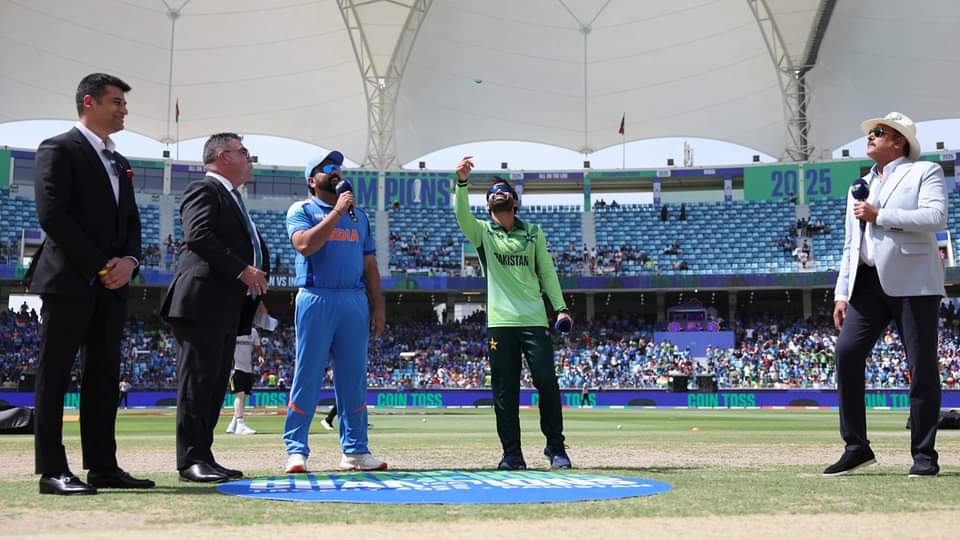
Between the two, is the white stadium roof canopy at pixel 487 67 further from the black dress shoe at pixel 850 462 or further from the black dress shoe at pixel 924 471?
the black dress shoe at pixel 924 471

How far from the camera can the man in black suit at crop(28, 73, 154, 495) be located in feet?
16.5

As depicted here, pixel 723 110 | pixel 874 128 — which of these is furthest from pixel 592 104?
pixel 874 128

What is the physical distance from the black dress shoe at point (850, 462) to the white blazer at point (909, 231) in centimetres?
100

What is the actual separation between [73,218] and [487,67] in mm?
39954

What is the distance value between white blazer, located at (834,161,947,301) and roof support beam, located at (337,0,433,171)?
116 feet

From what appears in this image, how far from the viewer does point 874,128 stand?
6.43m

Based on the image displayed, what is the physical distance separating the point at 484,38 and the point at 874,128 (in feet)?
122

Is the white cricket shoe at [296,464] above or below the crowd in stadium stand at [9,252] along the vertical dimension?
below

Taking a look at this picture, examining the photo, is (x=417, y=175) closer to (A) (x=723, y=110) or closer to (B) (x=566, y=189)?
(B) (x=566, y=189)

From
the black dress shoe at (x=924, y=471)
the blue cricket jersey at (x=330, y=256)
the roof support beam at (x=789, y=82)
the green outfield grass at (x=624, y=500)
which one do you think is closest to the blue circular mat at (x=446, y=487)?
the green outfield grass at (x=624, y=500)

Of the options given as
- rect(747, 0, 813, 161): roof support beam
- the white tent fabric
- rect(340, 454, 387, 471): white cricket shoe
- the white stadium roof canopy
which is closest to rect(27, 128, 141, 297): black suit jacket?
rect(340, 454, 387, 471): white cricket shoe

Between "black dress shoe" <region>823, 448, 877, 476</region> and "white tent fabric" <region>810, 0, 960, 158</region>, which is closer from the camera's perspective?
"black dress shoe" <region>823, 448, 877, 476</region>

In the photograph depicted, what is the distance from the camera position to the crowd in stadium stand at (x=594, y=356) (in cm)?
3809

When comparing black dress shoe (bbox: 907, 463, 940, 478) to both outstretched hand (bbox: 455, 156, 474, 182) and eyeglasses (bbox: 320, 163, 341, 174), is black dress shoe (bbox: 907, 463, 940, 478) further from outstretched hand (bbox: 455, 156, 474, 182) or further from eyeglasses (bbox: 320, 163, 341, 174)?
eyeglasses (bbox: 320, 163, 341, 174)
